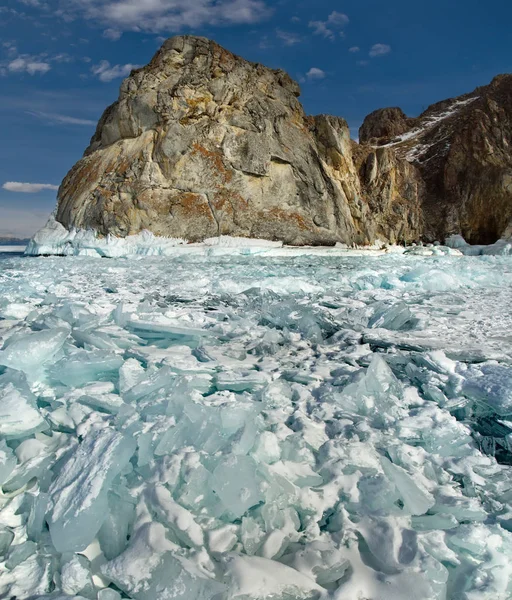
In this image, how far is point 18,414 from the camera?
2.18 m

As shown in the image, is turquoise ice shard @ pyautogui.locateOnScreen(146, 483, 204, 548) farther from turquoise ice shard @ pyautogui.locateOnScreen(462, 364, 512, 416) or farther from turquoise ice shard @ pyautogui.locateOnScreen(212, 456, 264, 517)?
turquoise ice shard @ pyautogui.locateOnScreen(462, 364, 512, 416)

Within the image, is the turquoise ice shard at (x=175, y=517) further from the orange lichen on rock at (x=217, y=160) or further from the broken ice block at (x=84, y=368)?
the orange lichen on rock at (x=217, y=160)

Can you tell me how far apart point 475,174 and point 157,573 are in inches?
2092

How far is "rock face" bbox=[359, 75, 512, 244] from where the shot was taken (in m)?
43.0

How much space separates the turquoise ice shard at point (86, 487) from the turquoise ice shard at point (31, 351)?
1.00m

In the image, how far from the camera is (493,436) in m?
2.27

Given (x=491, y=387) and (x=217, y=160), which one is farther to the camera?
(x=217, y=160)

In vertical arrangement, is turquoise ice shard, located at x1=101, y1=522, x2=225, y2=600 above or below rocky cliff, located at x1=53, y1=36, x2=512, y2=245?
below

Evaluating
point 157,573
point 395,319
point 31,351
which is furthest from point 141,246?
point 157,573

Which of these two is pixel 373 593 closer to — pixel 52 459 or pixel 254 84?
pixel 52 459

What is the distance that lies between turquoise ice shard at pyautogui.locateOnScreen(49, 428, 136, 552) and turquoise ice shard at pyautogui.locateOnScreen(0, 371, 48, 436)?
37 centimetres

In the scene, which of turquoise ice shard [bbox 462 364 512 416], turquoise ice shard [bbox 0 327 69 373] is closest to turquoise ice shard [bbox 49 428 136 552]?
turquoise ice shard [bbox 0 327 69 373]

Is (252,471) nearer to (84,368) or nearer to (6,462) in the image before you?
(6,462)

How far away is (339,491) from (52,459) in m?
1.36
